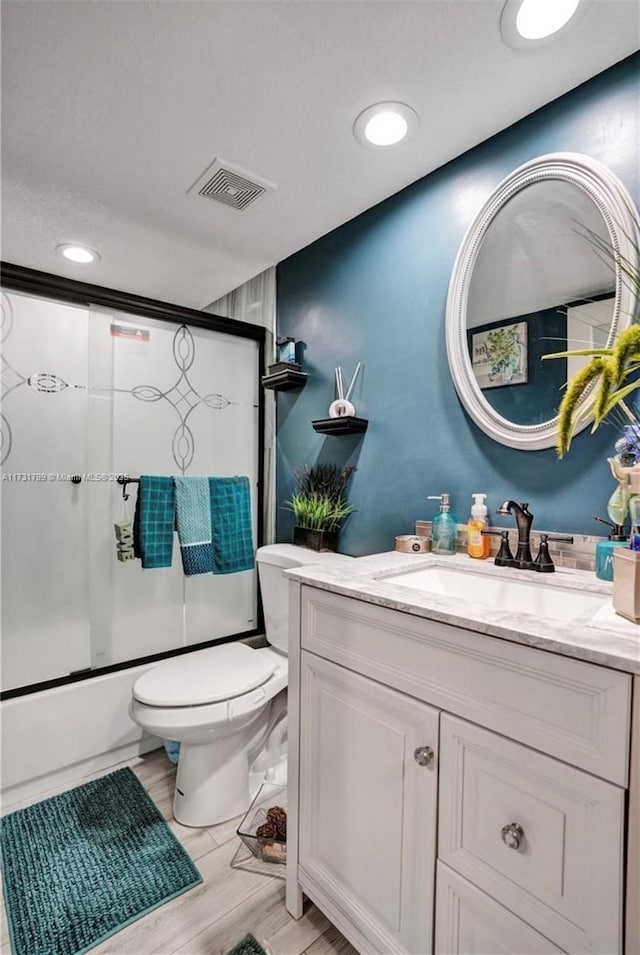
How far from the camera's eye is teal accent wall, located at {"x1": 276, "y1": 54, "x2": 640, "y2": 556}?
3.70ft

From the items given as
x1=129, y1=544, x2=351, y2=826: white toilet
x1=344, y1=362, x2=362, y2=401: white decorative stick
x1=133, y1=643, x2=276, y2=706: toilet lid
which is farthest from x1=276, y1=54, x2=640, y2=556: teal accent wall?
x1=133, y1=643, x2=276, y2=706: toilet lid

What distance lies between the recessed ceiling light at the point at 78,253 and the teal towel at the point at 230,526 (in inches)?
49.0

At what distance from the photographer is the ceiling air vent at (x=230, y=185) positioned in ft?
4.91

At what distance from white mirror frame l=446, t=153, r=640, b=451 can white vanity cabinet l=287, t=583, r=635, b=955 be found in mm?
683

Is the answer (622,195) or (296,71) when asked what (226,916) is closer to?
(622,195)

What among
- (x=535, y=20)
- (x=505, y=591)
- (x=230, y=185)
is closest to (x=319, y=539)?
(x=505, y=591)

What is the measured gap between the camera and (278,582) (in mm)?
1754

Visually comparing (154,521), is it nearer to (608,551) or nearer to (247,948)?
(247,948)

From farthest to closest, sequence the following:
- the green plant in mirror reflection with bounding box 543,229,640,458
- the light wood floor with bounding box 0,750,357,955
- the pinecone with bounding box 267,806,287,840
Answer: the pinecone with bounding box 267,806,287,840
the light wood floor with bounding box 0,750,357,955
the green plant in mirror reflection with bounding box 543,229,640,458

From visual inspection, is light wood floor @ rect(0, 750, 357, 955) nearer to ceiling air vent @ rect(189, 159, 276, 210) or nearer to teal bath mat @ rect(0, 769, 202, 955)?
teal bath mat @ rect(0, 769, 202, 955)

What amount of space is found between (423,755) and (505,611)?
1.05 feet

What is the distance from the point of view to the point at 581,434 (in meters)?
1.14

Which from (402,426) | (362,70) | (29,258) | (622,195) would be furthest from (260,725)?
(29,258)

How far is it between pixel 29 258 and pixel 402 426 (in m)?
1.97
